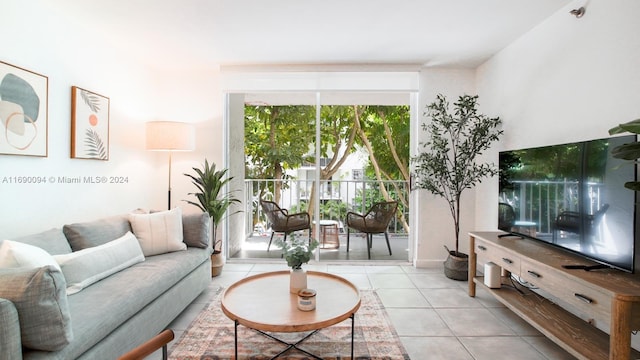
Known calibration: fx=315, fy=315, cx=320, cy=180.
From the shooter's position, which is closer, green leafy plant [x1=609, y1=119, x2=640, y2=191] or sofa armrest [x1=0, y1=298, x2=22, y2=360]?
sofa armrest [x1=0, y1=298, x2=22, y2=360]

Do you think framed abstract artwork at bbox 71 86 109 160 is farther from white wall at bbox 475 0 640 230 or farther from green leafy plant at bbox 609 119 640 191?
white wall at bbox 475 0 640 230

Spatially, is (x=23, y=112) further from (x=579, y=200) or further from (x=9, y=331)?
(x=579, y=200)

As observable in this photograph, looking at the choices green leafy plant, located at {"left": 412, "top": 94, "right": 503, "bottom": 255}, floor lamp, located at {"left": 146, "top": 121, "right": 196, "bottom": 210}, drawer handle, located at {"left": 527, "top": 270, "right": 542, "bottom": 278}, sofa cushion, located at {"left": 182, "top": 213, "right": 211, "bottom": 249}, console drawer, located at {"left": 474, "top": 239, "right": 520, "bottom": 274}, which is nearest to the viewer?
drawer handle, located at {"left": 527, "top": 270, "right": 542, "bottom": 278}

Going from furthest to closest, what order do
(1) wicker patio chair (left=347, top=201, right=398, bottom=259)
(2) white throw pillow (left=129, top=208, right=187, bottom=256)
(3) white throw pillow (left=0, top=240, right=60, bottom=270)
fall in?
(1) wicker patio chair (left=347, top=201, right=398, bottom=259), (2) white throw pillow (left=129, top=208, right=187, bottom=256), (3) white throw pillow (left=0, top=240, right=60, bottom=270)

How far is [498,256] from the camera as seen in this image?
2.61 m

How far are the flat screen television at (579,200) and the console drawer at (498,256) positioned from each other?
0.26m

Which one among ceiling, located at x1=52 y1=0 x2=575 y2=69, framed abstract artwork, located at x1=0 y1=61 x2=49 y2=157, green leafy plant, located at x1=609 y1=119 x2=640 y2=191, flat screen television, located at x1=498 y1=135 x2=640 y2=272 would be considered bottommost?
flat screen television, located at x1=498 y1=135 x2=640 y2=272

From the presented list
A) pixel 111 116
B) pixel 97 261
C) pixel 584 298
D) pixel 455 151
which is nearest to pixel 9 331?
pixel 97 261

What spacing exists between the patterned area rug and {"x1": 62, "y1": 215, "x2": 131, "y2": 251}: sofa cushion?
37.6 inches

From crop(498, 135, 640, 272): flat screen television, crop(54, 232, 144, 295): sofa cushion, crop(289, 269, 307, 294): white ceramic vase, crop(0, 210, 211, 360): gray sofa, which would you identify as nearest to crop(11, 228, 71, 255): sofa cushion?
crop(0, 210, 211, 360): gray sofa

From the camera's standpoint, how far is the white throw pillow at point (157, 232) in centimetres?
271

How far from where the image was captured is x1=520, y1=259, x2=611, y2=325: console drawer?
1.60 metres

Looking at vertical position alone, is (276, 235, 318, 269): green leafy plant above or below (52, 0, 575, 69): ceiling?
below

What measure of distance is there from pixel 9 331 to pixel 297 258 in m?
1.38
